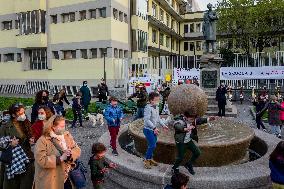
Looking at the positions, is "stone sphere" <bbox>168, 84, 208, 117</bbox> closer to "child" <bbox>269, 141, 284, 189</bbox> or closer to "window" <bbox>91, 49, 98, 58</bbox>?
"child" <bbox>269, 141, 284, 189</bbox>

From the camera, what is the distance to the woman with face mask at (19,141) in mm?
6035

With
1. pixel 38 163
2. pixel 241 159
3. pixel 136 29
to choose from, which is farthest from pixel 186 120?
pixel 136 29

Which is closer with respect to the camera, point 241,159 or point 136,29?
point 241,159

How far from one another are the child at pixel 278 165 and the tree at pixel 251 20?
37012 millimetres

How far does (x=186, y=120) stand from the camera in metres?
7.23

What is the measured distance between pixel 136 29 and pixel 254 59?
490 inches

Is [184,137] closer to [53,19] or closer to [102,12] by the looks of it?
[102,12]

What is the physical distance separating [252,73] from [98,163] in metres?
21.5

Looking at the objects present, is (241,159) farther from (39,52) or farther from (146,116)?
(39,52)

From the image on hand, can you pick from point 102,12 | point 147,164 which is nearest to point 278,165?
point 147,164

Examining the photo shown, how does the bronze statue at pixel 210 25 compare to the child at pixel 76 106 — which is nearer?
the child at pixel 76 106

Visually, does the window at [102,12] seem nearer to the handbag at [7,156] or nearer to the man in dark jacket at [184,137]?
the man in dark jacket at [184,137]

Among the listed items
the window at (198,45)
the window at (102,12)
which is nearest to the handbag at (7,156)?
the window at (102,12)

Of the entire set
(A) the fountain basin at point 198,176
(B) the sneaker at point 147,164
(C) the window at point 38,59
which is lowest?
(A) the fountain basin at point 198,176
